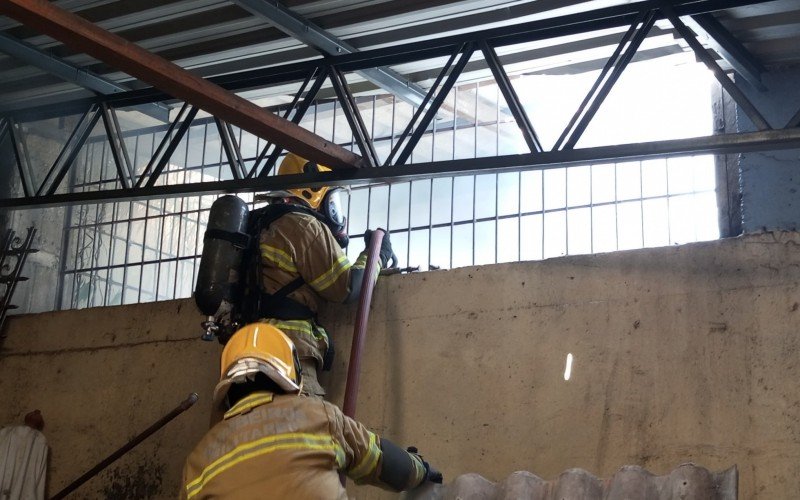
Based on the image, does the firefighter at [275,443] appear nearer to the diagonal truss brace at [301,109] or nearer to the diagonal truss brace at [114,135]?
the diagonal truss brace at [301,109]

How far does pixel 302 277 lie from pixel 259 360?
1.59m

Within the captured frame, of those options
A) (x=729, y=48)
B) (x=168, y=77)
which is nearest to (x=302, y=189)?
(x=168, y=77)

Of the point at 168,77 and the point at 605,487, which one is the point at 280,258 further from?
the point at 605,487

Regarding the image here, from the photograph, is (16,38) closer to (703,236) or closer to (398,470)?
(398,470)

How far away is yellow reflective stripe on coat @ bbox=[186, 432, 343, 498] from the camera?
4.31m

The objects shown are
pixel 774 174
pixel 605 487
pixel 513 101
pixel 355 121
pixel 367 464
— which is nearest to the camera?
pixel 367 464

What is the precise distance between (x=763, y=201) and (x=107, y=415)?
4481 millimetres

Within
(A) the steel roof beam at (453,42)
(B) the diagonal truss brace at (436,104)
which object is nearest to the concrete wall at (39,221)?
(A) the steel roof beam at (453,42)

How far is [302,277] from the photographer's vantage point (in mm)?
6105

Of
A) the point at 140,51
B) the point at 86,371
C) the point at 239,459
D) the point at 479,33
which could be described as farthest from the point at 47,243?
the point at 239,459

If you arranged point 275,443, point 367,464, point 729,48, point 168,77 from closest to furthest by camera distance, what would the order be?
1. point 275,443
2. point 367,464
3. point 168,77
4. point 729,48

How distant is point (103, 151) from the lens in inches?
376

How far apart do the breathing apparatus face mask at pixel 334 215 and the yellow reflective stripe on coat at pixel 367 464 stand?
2113 mm

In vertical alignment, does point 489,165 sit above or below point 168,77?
below
